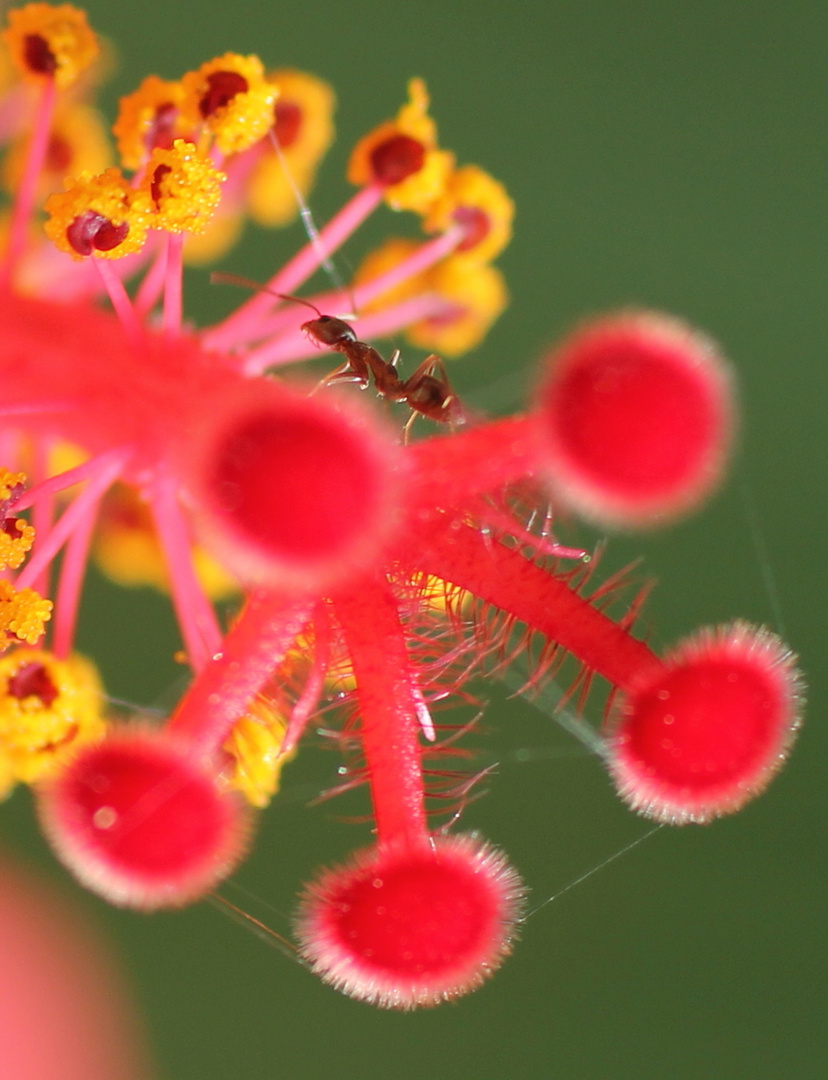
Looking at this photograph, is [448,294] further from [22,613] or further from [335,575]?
[335,575]

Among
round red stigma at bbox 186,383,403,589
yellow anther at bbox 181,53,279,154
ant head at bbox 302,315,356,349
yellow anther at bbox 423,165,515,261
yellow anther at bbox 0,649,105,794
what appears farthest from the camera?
yellow anther at bbox 423,165,515,261

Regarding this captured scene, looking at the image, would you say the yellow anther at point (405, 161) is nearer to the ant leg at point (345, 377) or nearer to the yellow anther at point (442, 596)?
the ant leg at point (345, 377)

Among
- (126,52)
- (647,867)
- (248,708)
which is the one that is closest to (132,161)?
(126,52)

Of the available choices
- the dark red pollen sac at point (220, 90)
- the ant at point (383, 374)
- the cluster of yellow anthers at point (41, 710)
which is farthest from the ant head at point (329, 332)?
the cluster of yellow anthers at point (41, 710)

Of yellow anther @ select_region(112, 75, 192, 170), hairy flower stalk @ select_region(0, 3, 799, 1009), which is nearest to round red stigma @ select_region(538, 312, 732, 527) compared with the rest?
hairy flower stalk @ select_region(0, 3, 799, 1009)

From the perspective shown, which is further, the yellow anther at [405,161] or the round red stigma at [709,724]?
the yellow anther at [405,161]

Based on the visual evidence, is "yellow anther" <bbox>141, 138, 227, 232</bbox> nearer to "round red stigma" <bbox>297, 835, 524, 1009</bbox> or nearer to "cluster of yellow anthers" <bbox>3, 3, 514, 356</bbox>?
"cluster of yellow anthers" <bbox>3, 3, 514, 356</bbox>
